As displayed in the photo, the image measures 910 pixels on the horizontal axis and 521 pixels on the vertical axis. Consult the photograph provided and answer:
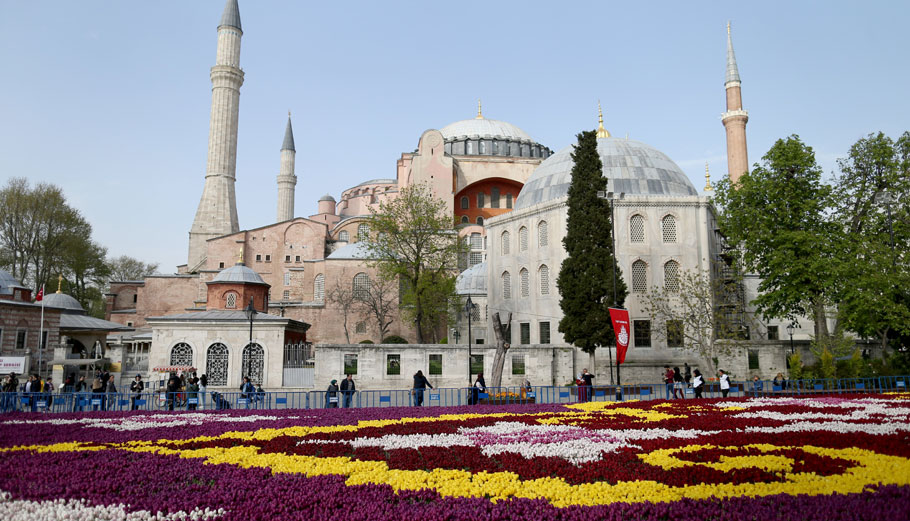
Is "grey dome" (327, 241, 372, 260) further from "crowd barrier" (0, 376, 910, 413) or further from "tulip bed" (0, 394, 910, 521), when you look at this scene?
"tulip bed" (0, 394, 910, 521)

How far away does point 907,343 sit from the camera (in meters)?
25.9

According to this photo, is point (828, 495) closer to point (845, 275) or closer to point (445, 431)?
point (445, 431)

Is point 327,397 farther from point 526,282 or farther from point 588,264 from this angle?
point 526,282

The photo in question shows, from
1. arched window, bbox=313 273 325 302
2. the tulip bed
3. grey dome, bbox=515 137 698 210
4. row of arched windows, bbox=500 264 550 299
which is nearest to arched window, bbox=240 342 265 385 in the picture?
row of arched windows, bbox=500 264 550 299

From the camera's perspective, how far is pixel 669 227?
29875mm

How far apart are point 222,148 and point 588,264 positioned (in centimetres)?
3756

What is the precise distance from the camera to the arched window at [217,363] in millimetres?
26094

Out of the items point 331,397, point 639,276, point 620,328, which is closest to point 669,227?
point 639,276

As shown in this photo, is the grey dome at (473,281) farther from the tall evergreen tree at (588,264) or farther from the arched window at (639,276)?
the tall evergreen tree at (588,264)

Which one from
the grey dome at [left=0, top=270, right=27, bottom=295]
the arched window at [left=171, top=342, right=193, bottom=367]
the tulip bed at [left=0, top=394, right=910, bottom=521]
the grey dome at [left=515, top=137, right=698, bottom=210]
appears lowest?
the tulip bed at [left=0, top=394, right=910, bottom=521]

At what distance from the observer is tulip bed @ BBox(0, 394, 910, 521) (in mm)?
4367

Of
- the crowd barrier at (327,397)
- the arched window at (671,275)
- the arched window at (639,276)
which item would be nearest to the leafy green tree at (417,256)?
the arched window at (639,276)

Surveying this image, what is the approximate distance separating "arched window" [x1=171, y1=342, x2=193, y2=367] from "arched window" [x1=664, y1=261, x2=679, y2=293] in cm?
2091

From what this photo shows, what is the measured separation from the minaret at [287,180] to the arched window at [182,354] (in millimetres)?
43361
